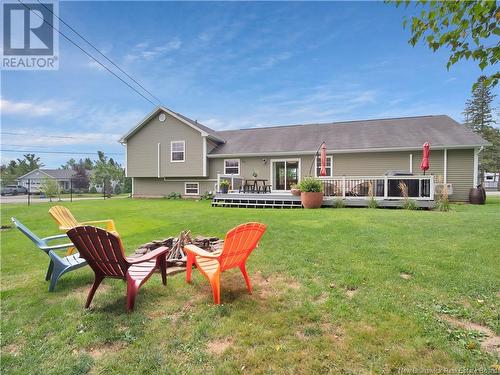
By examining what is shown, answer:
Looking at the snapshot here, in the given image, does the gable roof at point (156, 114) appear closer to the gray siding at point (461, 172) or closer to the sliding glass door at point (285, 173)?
the sliding glass door at point (285, 173)

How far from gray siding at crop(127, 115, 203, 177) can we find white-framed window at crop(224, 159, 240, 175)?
168 centimetres

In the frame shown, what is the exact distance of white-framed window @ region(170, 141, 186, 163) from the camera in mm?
18297

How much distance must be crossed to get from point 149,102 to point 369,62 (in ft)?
45.6

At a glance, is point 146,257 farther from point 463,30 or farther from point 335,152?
point 335,152

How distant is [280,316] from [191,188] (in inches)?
667

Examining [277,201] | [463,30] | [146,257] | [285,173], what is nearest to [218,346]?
[146,257]

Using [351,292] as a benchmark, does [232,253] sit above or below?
above

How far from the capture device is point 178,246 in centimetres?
485

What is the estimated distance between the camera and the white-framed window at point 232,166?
17828mm

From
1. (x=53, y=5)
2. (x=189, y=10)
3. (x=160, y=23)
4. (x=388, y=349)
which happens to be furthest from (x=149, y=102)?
(x=388, y=349)

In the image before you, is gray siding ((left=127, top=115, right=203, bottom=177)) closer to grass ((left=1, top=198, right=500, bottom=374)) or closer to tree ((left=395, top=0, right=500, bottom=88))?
grass ((left=1, top=198, right=500, bottom=374))

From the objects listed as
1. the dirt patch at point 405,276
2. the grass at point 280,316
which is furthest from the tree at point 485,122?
the dirt patch at point 405,276

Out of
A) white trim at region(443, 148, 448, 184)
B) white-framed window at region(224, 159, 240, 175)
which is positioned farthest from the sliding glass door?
white trim at region(443, 148, 448, 184)

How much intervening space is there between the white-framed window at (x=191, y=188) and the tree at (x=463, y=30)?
1730 centimetres
